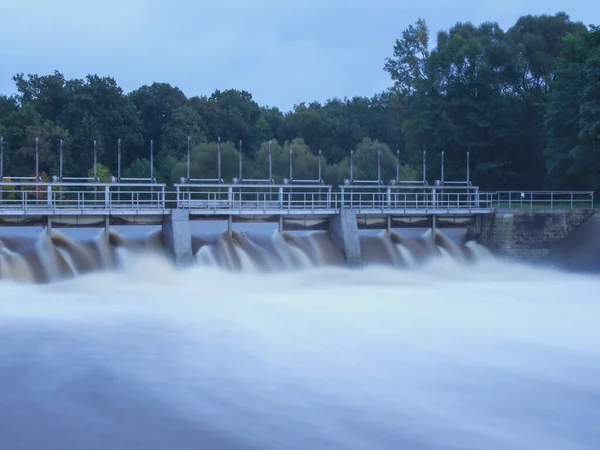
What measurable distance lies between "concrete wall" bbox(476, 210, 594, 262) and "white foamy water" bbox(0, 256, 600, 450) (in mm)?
6298

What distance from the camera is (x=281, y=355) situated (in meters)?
19.5

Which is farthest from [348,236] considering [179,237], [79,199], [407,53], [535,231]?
[407,53]

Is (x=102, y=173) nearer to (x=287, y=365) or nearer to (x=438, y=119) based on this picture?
(x=438, y=119)

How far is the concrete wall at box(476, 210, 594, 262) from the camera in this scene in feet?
119

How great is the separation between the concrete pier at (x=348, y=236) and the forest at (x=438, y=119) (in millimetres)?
14398

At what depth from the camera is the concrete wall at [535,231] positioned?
1428 inches

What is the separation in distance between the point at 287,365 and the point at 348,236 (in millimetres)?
15713

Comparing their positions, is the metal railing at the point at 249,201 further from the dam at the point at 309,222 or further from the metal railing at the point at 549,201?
the metal railing at the point at 549,201

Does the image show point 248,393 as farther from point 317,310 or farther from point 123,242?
point 123,242

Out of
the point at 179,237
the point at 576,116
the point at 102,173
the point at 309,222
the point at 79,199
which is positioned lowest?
the point at 179,237

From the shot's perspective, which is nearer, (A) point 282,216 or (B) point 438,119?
Answer: (A) point 282,216

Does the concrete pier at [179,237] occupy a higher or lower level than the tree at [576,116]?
lower

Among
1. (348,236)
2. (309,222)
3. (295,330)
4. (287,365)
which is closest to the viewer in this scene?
(287,365)

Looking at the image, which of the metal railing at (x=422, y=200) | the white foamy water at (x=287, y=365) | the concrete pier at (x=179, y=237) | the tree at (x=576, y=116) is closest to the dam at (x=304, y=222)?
the concrete pier at (x=179, y=237)
